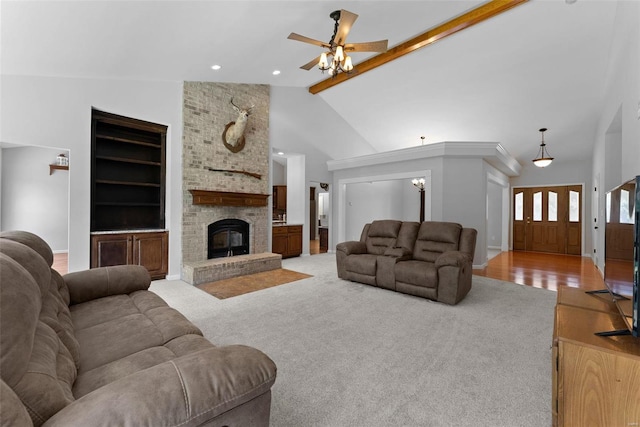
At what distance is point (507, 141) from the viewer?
277 inches

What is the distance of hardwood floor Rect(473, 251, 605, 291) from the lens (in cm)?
465

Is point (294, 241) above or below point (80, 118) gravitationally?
below

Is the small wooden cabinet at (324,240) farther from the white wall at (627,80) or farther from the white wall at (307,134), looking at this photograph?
the white wall at (627,80)

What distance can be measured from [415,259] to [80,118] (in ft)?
17.1

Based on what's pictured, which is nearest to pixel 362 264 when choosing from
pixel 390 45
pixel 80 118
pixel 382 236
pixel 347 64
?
pixel 382 236

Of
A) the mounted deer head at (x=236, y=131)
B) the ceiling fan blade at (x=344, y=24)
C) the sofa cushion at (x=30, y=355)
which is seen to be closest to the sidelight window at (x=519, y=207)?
the ceiling fan blade at (x=344, y=24)

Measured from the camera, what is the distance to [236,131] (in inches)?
216

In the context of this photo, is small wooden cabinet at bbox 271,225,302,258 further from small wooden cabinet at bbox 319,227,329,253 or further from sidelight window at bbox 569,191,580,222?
sidelight window at bbox 569,191,580,222

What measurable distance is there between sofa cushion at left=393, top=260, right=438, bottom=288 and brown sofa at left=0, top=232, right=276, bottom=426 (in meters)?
2.83

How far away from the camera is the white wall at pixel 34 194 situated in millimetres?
4949

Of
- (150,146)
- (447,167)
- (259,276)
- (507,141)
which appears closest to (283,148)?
(150,146)

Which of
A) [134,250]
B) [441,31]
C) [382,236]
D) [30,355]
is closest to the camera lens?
[30,355]

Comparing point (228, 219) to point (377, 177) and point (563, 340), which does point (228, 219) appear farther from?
point (563, 340)

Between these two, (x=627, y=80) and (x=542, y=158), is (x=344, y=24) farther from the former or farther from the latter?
(x=542, y=158)
